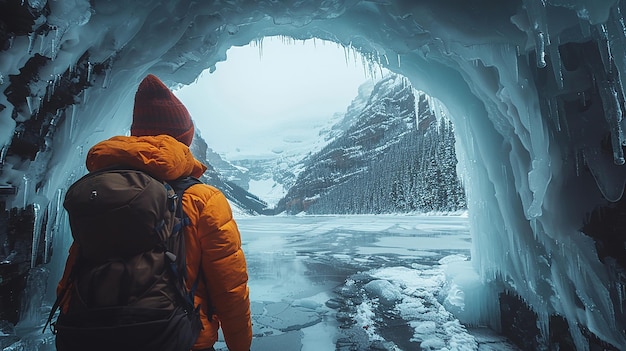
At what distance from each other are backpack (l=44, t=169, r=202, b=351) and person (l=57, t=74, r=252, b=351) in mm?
112

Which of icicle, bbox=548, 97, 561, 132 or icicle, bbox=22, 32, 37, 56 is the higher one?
icicle, bbox=22, 32, 37, 56

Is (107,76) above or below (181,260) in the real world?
above

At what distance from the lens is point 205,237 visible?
161 cm

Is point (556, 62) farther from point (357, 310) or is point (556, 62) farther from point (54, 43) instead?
point (54, 43)

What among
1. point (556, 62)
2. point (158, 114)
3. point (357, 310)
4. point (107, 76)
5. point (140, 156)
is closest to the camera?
point (140, 156)

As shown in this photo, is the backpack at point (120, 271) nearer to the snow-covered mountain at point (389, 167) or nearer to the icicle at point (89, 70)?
the icicle at point (89, 70)

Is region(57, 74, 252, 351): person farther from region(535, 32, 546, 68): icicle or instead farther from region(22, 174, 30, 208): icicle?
region(22, 174, 30, 208): icicle

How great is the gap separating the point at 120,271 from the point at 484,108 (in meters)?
5.94

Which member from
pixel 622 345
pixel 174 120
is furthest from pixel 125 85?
pixel 622 345

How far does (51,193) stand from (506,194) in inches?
→ 273

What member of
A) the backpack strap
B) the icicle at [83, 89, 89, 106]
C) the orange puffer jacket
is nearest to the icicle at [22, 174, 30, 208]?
the icicle at [83, 89, 89, 106]

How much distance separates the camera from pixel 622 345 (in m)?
2.96

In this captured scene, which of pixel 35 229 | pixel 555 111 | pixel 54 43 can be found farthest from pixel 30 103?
pixel 555 111

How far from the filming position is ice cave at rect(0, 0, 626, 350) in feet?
10.2
